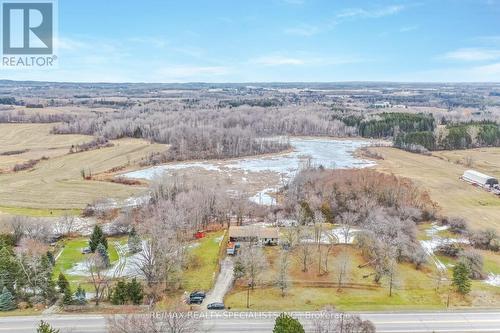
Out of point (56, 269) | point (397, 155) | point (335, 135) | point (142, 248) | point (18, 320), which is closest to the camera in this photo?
point (18, 320)

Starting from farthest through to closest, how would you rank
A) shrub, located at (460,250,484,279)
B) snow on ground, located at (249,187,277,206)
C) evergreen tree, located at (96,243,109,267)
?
snow on ground, located at (249,187,277,206) → shrub, located at (460,250,484,279) → evergreen tree, located at (96,243,109,267)

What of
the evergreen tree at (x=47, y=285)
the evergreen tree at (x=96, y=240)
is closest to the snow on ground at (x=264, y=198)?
the evergreen tree at (x=96, y=240)

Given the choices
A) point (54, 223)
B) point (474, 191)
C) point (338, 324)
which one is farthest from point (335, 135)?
point (338, 324)

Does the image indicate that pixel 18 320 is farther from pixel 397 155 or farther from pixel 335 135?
pixel 335 135

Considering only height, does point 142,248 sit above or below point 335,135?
below

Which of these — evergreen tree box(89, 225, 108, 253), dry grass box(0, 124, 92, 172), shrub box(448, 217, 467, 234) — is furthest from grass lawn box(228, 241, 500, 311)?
dry grass box(0, 124, 92, 172)

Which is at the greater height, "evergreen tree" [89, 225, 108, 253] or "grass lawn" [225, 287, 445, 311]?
"evergreen tree" [89, 225, 108, 253]

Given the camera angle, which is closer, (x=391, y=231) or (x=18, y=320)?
(x=18, y=320)

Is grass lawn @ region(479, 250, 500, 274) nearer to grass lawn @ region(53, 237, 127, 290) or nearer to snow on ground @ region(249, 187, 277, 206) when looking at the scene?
snow on ground @ region(249, 187, 277, 206)
